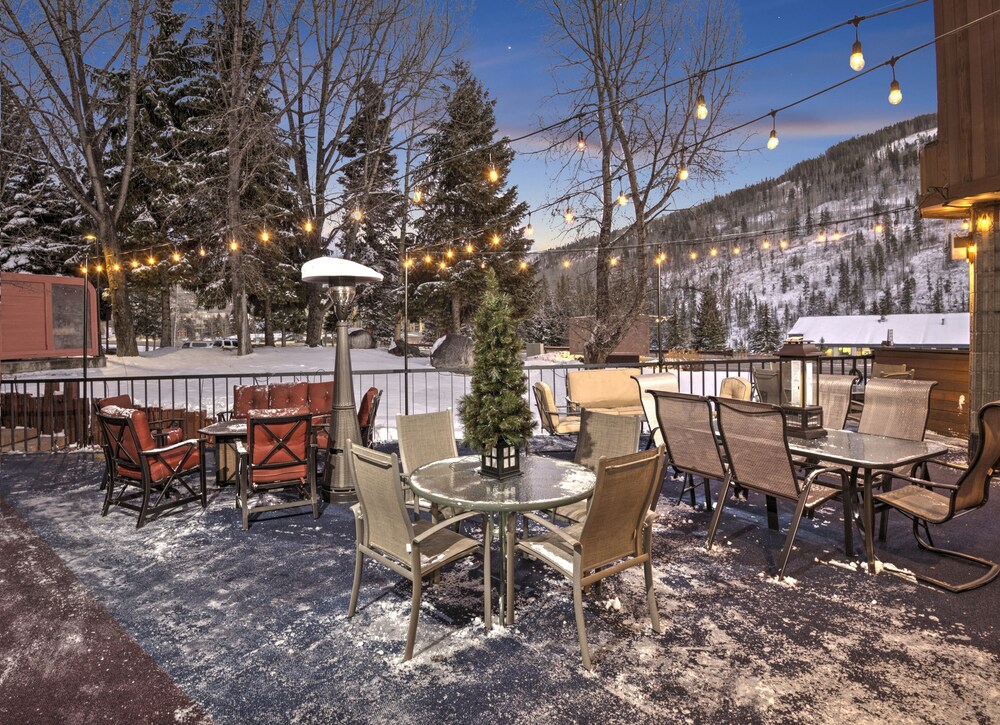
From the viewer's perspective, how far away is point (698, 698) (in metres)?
2.45

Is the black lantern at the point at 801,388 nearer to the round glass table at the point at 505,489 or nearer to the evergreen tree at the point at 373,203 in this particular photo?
the round glass table at the point at 505,489

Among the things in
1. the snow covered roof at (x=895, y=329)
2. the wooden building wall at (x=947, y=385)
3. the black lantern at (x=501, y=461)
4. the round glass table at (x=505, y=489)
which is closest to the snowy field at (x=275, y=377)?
the wooden building wall at (x=947, y=385)

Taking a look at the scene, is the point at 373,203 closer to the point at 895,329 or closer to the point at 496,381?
the point at 496,381

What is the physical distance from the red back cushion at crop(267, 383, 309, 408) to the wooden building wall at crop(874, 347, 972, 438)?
345 inches

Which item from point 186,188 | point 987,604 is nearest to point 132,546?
point 987,604

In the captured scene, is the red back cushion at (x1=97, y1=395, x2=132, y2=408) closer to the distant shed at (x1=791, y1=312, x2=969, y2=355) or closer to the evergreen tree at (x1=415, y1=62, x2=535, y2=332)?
the evergreen tree at (x1=415, y1=62, x2=535, y2=332)

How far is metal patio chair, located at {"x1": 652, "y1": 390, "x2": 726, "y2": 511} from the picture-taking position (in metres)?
4.41

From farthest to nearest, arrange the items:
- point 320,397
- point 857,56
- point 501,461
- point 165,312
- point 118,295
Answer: point 165,312 < point 118,295 < point 320,397 < point 857,56 < point 501,461

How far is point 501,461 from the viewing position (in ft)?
11.3

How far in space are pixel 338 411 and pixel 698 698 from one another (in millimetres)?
4144

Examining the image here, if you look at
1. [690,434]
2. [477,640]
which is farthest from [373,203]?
[477,640]

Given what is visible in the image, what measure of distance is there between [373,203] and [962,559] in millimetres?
19767

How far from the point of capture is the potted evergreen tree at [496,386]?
332cm

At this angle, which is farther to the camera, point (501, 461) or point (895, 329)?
point (895, 329)
